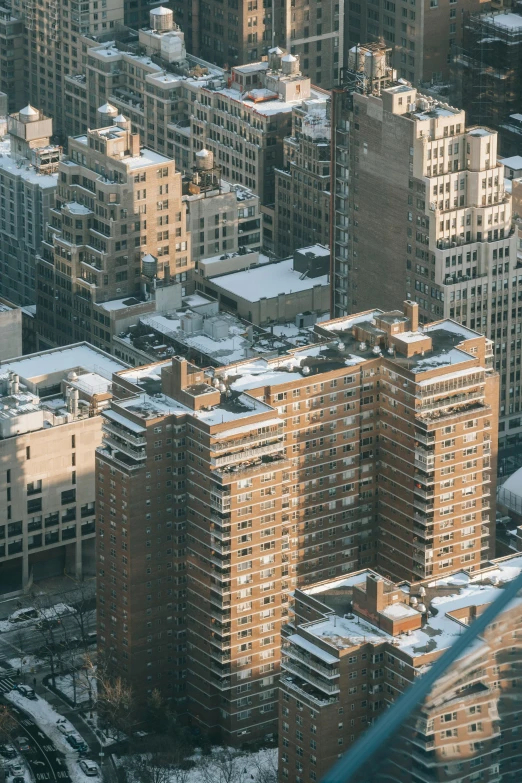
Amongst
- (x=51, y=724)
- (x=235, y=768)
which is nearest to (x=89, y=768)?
(x=51, y=724)

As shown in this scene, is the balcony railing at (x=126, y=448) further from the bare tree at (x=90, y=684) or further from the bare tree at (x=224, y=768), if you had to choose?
the bare tree at (x=224, y=768)

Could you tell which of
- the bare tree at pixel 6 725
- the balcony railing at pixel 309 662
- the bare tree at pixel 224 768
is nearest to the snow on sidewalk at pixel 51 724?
the bare tree at pixel 6 725

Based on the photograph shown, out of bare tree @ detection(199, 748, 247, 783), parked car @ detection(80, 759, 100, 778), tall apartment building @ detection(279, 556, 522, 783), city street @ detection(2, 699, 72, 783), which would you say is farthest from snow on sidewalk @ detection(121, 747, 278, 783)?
tall apartment building @ detection(279, 556, 522, 783)

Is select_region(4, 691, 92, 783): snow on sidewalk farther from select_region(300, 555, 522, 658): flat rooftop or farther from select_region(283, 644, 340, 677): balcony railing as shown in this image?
select_region(300, 555, 522, 658): flat rooftop

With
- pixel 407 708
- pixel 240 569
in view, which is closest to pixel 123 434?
pixel 240 569

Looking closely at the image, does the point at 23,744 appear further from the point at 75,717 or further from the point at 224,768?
the point at 224,768
